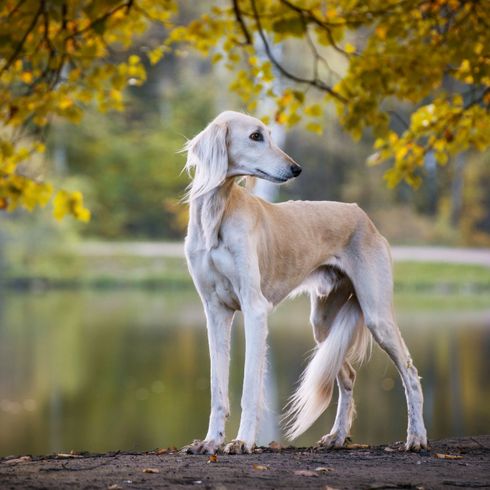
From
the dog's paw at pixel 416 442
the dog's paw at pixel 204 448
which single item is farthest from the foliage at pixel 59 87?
the dog's paw at pixel 416 442

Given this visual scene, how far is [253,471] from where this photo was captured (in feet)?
13.6

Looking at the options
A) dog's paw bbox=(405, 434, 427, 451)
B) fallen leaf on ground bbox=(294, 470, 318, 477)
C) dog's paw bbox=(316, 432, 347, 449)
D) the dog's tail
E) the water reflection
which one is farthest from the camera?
the water reflection

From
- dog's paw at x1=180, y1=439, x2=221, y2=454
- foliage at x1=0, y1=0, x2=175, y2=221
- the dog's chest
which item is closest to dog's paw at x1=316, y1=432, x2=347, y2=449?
dog's paw at x1=180, y1=439, x2=221, y2=454

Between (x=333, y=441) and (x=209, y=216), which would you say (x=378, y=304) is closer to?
(x=333, y=441)

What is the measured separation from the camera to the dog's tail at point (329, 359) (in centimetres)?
579

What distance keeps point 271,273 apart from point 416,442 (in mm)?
→ 1262

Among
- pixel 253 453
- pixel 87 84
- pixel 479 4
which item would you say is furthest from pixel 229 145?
pixel 87 84

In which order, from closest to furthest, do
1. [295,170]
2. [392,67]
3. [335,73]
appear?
[295,170], [392,67], [335,73]

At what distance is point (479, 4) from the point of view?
21.4 feet

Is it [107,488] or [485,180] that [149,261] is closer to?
[485,180]


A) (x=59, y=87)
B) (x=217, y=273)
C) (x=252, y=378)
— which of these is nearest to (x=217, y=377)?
(x=252, y=378)

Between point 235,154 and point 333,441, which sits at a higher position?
point 235,154

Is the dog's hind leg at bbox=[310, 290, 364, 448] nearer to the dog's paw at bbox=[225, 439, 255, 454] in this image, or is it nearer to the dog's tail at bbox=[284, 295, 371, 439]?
the dog's tail at bbox=[284, 295, 371, 439]

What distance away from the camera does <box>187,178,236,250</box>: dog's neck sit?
5.02 metres
